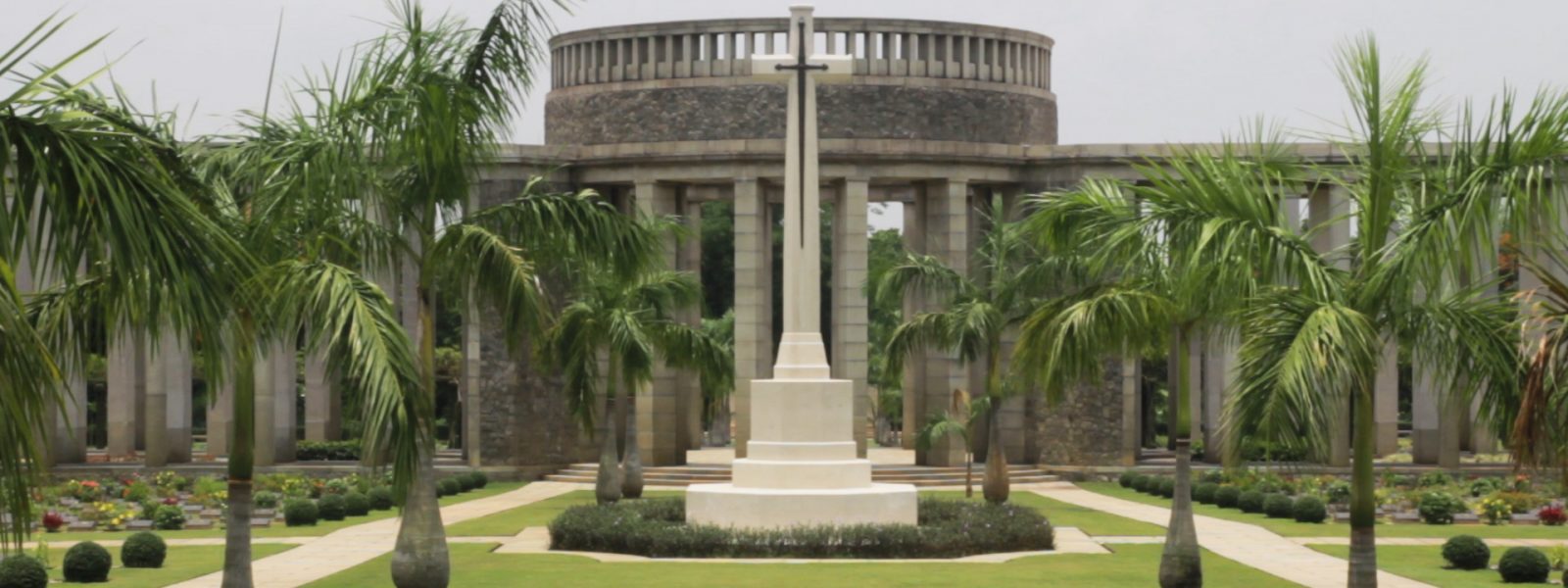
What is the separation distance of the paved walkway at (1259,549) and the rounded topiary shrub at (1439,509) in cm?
338

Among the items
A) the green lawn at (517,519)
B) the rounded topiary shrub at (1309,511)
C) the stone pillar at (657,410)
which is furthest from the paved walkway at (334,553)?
the rounded topiary shrub at (1309,511)

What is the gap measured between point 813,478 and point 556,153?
25.6 meters

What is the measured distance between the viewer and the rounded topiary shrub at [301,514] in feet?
128

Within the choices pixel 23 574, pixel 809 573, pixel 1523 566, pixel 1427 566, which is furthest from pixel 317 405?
pixel 1523 566

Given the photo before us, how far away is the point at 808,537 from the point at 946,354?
23.7 m

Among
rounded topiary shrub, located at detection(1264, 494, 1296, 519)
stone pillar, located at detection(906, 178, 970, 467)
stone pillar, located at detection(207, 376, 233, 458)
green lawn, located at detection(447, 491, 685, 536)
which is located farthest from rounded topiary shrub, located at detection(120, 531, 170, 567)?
stone pillar, located at detection(207, 376, 233, 458)

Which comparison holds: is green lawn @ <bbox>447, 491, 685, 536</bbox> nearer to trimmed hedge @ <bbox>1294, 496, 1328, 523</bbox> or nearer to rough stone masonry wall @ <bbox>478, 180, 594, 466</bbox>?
rough stone masonry wall @ <bbox>478, 180, 594, 466</bbox>

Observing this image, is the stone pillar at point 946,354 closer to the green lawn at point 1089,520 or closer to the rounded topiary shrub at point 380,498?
the green lawn at point 1089,520

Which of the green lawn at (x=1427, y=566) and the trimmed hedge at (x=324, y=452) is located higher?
the trimmed hedge at (x=324, y=452)

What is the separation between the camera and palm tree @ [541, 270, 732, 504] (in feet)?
138

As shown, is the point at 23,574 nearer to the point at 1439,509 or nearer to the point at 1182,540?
the point at 1182,540

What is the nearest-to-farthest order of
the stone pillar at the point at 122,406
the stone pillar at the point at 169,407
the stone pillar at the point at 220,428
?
the stone pillar at the point at 169,407, the stone pillar at the point at 122,406, the stone pillar at the point at 220,428

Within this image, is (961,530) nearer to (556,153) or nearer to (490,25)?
(490,25)

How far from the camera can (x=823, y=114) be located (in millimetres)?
54594
